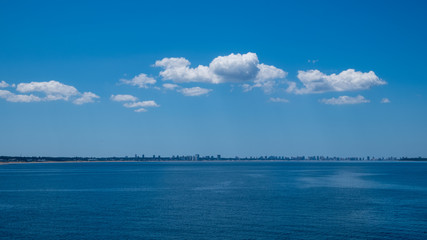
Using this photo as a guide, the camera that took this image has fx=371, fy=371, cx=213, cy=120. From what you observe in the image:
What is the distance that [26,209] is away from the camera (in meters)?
59.9

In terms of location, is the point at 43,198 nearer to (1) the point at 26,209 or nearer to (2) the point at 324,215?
(1) the point at 26,209

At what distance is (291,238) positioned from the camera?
41.4 meters

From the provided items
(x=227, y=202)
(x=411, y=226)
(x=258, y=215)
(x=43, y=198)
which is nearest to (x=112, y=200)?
(x=43, y=198)

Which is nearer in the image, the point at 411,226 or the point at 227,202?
the point at 411,226

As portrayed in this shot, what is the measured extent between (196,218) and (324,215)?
61.8 feet

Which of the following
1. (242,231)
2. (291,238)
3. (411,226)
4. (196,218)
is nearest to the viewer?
(291,238)

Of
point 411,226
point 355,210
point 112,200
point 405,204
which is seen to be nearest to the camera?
point 411,226

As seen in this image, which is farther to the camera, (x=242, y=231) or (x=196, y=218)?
(x=196, y=218)

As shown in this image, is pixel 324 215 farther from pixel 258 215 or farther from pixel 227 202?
pixel 227 202

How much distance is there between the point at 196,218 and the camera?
52.3 metres

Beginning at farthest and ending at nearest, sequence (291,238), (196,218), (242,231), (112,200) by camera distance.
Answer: (112,200), (196,218), (242,231), (291,238)

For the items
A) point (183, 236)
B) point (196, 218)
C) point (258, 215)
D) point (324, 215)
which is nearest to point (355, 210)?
point (324, 215)

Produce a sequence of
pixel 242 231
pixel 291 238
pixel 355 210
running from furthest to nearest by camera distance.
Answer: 1. pixel 355 210
2. pixel 242 231
3. pixel 291 238

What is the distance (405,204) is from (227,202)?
105 feet
